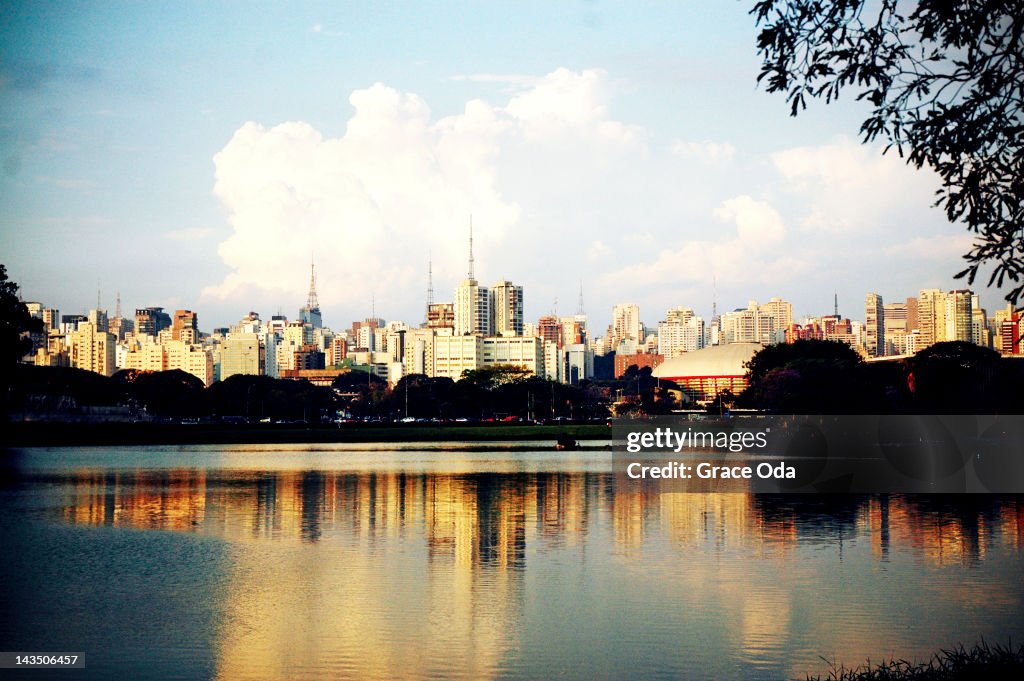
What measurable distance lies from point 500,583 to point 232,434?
10633cm

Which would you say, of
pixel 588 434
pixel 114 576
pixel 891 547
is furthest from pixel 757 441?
pixel 114 576

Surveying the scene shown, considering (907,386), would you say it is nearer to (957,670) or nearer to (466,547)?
(466,547)

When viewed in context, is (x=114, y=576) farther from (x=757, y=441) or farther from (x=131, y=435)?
(x=131, y=435)

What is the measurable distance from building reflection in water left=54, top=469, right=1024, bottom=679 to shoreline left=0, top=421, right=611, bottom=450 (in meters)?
55.5

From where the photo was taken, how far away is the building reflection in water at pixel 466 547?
57.6 feet

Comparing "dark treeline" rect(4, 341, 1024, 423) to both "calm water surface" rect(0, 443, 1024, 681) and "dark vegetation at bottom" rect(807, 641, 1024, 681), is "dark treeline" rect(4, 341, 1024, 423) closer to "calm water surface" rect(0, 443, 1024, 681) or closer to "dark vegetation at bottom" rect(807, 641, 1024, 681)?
"calm water surface" rect(0, 443, 1024, 681)

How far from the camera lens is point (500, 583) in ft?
73.7

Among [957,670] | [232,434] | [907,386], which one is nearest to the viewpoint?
[957,670]

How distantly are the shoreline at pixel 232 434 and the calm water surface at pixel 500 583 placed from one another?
6153 cm

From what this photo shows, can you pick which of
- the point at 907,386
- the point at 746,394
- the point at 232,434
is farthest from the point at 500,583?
the point at 746,394

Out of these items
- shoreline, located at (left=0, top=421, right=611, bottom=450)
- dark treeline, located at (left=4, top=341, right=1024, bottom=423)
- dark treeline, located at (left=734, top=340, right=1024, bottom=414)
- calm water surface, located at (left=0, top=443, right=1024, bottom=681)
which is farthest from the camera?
shoreline, located at (left=0, top=421, right=611, bottom=450)

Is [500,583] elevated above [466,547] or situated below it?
below

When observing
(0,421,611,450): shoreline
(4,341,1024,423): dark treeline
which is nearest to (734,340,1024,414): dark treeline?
(4,341,1024,423): dark treeline

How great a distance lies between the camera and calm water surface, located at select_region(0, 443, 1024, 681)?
16797 millimetres
